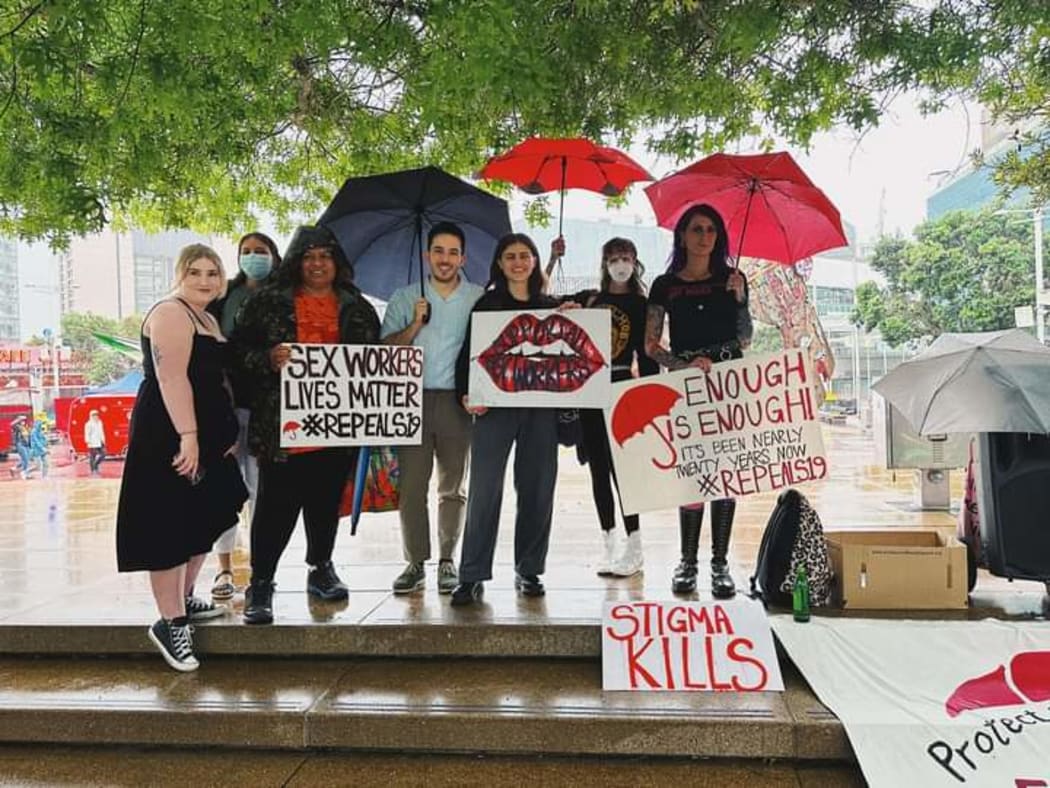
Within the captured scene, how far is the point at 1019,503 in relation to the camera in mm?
3564

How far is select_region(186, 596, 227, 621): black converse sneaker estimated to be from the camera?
370 centimetres

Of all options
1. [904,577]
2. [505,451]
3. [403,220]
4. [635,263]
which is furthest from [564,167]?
[904,577]

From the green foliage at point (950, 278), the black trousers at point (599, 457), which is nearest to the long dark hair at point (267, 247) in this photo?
the black trousers at point (599, 457)

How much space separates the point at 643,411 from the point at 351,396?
1.46 m

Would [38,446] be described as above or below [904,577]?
above

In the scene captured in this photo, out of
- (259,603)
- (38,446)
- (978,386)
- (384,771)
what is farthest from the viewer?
(38,446)

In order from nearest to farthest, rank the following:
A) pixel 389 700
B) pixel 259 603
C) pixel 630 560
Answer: pixel 389 700 → pixel 259 603 → pixel 630 560

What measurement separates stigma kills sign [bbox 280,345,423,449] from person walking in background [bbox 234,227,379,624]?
0.20 feet

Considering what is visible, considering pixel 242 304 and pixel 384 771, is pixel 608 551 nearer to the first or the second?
pixel 384 771

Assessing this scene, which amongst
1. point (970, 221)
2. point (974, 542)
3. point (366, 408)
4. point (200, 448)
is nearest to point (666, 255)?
point (366, 408)

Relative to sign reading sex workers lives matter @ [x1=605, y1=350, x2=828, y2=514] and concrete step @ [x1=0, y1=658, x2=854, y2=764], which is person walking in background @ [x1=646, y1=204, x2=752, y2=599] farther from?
concrete step @ [x1=0, y1=658, x2=854, y2=764]

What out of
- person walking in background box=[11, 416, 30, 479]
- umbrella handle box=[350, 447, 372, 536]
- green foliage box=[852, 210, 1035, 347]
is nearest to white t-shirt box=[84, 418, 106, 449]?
person walking in background box=[11, 416, 30, 479]

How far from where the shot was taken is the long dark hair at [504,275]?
3.77 metres

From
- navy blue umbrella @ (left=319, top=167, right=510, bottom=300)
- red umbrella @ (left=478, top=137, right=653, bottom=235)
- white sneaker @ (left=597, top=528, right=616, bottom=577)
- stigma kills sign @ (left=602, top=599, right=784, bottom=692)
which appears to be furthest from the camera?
white sneaker @ (left=597, top=528, right=616, bottom=577)
